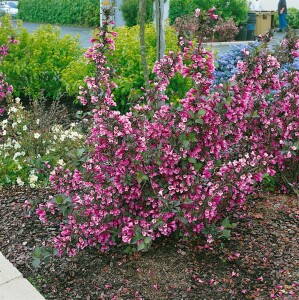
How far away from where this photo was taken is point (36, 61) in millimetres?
7398

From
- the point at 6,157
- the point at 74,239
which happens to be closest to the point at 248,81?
the point at 74,239

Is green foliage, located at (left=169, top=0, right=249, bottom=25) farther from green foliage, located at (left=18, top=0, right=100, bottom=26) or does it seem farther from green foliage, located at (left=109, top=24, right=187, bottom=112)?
green foliage, located at (left=109, top=24, right=187, bottom=112)

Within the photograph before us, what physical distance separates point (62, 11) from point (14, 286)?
31.7 meters

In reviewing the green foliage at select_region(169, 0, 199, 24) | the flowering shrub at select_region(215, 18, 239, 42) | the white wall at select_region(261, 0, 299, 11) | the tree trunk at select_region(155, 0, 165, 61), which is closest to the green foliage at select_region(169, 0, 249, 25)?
the green foliage at select_region(169, 0, 199, 24)

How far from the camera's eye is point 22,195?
14.3ft

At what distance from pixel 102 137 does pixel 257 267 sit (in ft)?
3.88

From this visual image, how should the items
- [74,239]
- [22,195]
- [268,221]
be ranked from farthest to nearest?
[22,195]
[268,221]
[74,239]

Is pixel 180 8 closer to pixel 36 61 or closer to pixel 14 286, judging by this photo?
pixel 36 61

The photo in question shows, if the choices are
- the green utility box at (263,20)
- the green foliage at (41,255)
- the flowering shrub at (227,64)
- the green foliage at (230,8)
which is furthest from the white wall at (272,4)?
the green foliage at (41,255)

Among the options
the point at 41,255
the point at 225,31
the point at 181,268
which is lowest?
the point at 181,268

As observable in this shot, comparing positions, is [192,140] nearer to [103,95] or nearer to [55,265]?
[103,95]

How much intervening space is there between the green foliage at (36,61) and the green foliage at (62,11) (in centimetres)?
2034

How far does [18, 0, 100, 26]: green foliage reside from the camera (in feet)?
96.6

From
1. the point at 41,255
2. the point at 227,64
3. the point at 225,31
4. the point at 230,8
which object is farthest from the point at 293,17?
the point at 41,255
